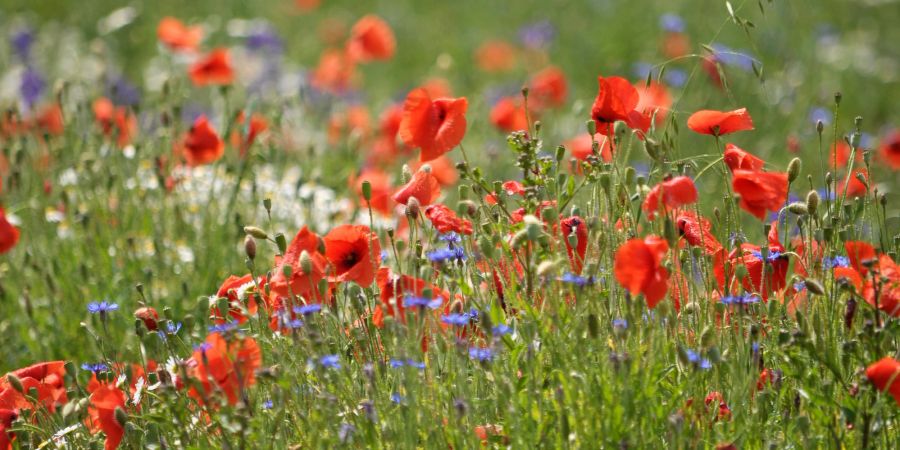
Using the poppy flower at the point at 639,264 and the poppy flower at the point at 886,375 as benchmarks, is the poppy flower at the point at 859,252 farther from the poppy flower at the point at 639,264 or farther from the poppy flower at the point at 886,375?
the poppy flower at the point at 639,264

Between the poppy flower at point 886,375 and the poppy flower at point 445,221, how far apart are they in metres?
0.86

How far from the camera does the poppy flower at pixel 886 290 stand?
215 cm

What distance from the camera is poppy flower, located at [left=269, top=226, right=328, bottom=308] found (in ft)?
7.79

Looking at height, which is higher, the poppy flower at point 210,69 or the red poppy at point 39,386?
the poppy flower at point 210,69

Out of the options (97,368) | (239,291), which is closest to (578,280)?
(239,291)

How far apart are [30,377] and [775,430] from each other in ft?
5.18

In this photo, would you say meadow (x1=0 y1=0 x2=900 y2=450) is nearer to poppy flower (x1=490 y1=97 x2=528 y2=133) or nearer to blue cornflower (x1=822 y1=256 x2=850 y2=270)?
blue cornflower (x1=822 y1=256 x2=850 y2=270)

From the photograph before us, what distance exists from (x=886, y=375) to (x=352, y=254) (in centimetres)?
112

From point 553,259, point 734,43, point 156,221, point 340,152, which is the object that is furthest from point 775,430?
point 734,43

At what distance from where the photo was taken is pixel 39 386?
2.49 m

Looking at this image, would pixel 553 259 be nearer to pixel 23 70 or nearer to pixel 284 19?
pixel 23 70

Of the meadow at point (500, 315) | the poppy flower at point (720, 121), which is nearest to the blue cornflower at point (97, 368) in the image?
the meadow at point (500, 315)

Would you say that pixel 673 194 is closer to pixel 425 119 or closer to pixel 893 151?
pixel 425 119

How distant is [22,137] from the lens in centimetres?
415
